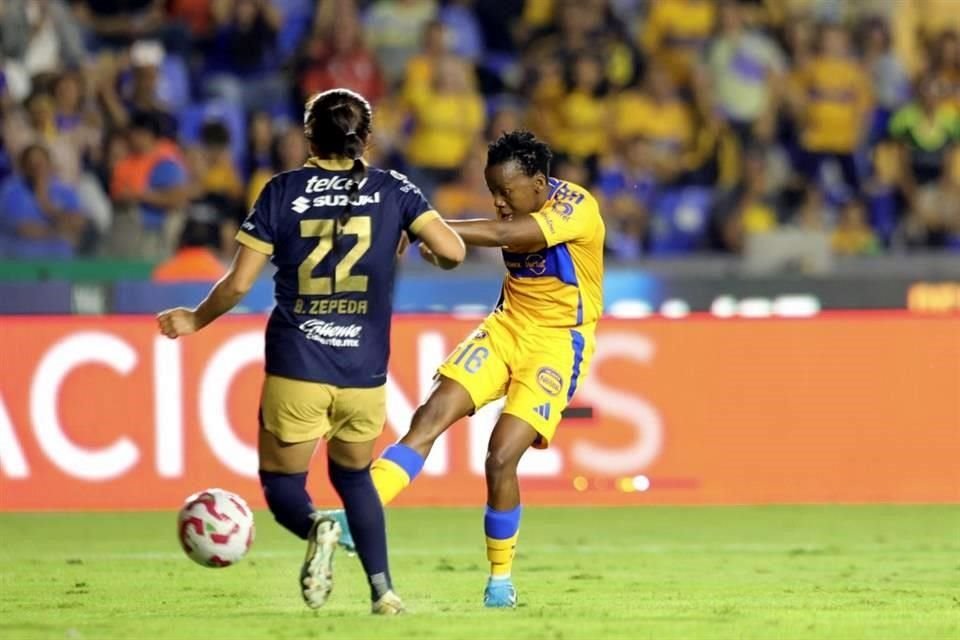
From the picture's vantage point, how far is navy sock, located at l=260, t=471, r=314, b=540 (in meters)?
8.14

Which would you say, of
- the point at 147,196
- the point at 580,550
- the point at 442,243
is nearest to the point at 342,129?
the point at 442,243

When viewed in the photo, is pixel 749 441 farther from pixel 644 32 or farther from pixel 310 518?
pixel 644 32

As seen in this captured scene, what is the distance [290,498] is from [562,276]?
1.81 m

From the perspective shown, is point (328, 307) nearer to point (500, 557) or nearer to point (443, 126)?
point (500, 557)

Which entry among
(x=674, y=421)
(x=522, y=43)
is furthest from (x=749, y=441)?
(x=522, y=43)

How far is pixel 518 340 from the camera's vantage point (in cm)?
934

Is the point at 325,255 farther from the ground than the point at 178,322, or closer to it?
farther from the ground

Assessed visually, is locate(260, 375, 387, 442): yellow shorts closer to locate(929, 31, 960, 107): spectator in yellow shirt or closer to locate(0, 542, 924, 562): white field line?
locate(0, 542, 924, 562): white field line

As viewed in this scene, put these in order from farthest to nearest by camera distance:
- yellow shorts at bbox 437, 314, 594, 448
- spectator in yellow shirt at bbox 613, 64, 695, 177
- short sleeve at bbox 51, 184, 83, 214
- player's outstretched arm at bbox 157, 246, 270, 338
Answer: spectator in yellow shirt at bbox 613, 64, 695, 177 → short sleeve at bbox 51, 184, 83, 214 → yellow shorts at bbox 437, 314, 594, 448 → player's outstretched arm at bbox 157, 246, 270, 338

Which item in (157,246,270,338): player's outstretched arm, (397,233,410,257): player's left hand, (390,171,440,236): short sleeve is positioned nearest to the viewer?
(157,246,270,338): player's outstretched arm

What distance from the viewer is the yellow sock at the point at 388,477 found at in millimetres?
8852

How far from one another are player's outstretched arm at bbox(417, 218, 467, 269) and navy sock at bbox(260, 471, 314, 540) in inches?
39.0

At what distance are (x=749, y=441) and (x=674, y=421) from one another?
0.49 meters

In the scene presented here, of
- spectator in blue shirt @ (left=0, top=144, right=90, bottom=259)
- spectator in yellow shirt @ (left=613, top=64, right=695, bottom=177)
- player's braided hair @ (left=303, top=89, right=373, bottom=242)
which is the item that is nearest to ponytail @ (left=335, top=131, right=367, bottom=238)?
player's braided hair @ (left=303, top=89, right=373, bottom=242)
